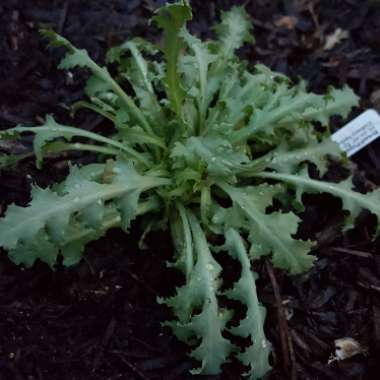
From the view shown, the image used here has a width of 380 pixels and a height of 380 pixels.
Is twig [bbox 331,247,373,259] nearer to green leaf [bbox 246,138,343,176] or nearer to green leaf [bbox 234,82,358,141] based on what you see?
green leaf [bbox 246,138,343,176]

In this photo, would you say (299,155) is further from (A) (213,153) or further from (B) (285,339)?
(B) (285,339)

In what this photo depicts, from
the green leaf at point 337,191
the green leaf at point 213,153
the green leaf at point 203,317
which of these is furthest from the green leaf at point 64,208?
the green leaf at point 337,191

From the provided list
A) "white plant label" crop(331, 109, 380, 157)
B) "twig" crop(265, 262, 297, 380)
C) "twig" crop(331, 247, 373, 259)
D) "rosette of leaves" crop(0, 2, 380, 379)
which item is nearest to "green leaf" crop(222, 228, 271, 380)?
"rosette of leaves" crop(0, 2, 380, 379)

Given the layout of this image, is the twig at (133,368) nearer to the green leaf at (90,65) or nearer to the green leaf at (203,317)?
the green leaf at (203,317)

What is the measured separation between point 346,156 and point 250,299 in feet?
2.39

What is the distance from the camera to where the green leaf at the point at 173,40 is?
68.2 inches

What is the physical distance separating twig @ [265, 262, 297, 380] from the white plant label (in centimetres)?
65

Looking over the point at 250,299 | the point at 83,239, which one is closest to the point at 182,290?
the point at 250,299

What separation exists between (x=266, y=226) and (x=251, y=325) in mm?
318

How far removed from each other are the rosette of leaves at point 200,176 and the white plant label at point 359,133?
8 centimetres

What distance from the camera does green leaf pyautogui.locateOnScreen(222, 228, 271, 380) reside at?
186 cm

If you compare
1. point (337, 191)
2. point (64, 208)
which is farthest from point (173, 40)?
point (337, 191)

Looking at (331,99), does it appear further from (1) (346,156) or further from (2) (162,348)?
(2) (162,348)

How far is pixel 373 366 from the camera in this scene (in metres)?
2.03
